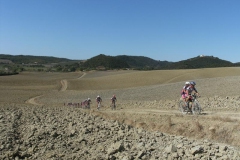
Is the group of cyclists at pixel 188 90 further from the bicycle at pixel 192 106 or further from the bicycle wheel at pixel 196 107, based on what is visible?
the bicycle wheel at pixel 196 107

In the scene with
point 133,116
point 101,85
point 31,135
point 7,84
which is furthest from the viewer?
point 7,84

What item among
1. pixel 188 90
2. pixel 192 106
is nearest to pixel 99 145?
pixel 188 90

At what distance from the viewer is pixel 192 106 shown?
1850 cm

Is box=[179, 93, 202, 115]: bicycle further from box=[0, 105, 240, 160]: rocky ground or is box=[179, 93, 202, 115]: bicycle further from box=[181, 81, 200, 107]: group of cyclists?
box=[0, 105, 240, 160]: rocky ground

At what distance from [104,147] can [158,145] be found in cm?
218

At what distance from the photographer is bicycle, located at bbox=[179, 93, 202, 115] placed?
1830 centimetres

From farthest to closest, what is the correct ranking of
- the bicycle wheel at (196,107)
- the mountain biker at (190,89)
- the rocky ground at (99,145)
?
1. the bicycle wheel at (196,107)
2. the mountain biker at (190,89)
3. the rocky ground at (99,145)

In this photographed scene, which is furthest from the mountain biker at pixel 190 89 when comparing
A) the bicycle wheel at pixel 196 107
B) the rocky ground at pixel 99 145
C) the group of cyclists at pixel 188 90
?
the rocky ground at pixel 99 145

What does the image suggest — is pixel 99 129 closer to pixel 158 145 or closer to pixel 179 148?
pixel 158 145

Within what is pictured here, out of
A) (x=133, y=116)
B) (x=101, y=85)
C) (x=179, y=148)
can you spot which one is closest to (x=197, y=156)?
(x=179, y=148)

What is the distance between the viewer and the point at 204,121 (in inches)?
619

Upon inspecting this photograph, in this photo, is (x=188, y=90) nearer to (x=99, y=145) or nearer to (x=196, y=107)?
(x=196, y=107)

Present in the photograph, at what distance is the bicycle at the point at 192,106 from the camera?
60.0 feet

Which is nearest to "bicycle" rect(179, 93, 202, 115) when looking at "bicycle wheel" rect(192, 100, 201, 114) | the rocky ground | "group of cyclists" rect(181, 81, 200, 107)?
"bicycle wheel" rect(192, 100, 201, 114)
